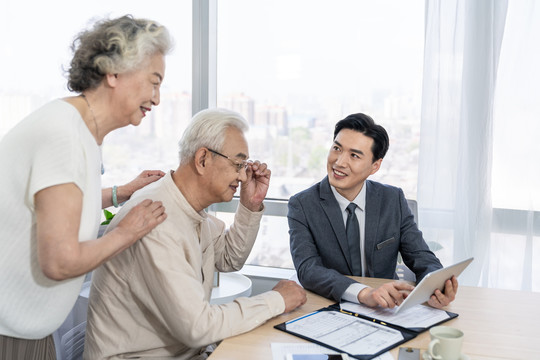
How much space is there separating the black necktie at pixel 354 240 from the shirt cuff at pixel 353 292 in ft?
1.40

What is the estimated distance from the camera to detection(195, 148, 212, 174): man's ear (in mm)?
1760

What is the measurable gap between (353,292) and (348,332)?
27 cm

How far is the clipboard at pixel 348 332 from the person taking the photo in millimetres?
1484

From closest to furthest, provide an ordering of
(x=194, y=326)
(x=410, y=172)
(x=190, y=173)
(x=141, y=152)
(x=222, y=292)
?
(x=194, y=326)
(x=190, y=173)
(x=222, y=292)
(x=410, y=172)
(x=141, y=152)

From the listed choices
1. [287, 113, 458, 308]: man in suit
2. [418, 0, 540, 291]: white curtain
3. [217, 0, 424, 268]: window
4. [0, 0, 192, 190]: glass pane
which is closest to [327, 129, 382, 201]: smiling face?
[287, 113, 458, 308]: man in suit

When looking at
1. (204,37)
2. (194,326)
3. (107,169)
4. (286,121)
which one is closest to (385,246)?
(194,326)

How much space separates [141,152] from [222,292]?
53.8 inches

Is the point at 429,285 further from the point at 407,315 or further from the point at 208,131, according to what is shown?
the point at 208,131

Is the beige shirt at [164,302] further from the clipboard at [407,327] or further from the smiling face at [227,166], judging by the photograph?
the clipboard at [407,327]

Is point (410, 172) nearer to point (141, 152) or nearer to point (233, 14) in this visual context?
point (233, 14)

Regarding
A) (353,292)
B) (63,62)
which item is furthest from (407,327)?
(63,62)

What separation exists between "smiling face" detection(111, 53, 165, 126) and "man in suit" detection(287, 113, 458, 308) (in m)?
0.93

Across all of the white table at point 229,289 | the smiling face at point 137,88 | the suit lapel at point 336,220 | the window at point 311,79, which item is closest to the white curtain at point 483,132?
the window at point 311,79

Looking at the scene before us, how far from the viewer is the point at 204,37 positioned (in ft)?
11.4
